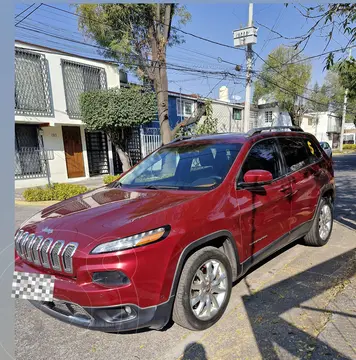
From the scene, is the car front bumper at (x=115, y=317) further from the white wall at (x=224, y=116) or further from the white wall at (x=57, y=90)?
the white wall at (x=224, y=116)

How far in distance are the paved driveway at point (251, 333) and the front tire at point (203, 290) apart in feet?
0.46

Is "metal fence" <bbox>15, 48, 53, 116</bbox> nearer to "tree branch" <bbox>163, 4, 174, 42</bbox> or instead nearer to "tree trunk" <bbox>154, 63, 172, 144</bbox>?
"tree trunk" <bbox>154, 63, 172, 144</bbox>

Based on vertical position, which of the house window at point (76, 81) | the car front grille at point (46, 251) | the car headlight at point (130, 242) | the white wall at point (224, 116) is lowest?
the car front grille at point (46, 251)

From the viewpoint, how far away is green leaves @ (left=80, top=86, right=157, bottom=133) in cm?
1271

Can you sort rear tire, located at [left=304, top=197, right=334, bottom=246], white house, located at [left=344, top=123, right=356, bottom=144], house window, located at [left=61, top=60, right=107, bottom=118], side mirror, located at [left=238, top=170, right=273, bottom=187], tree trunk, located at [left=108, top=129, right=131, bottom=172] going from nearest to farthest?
side mirror, located at [left=238, top=170, right=273, bottom=187] → rear tire, located at [left=304, top=197, right=334, bottom=246] → tree trunk, located at [left=108, top=129, right=131, bottom=172] → house window, located at [left=61, top=60, right=107, bottom=118] → white house, located at [left=344, top=123, right=356, bottom=144]

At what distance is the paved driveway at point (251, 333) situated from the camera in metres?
2.25

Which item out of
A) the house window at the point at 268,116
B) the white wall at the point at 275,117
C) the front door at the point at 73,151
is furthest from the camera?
the house window at the point at 268,116

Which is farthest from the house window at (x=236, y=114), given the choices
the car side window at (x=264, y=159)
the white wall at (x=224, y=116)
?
the car side window at (x=264, y=159)

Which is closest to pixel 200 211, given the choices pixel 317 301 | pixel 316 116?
pixel 317 301

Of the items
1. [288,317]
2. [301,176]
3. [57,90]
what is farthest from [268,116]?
[288,317]

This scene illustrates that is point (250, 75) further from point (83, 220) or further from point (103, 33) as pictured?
point (83, 220)

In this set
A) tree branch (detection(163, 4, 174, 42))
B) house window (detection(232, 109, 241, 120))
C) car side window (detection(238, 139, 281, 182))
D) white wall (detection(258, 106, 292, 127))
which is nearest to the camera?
car side window (detection(238, 139, 281, 182))

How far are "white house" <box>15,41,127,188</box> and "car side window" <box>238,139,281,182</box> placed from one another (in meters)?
10.1

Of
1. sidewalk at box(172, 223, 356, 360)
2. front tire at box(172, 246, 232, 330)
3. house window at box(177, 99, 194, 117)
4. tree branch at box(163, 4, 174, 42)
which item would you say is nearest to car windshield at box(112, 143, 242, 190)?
front tire at box(172, 246, 232, 330)
